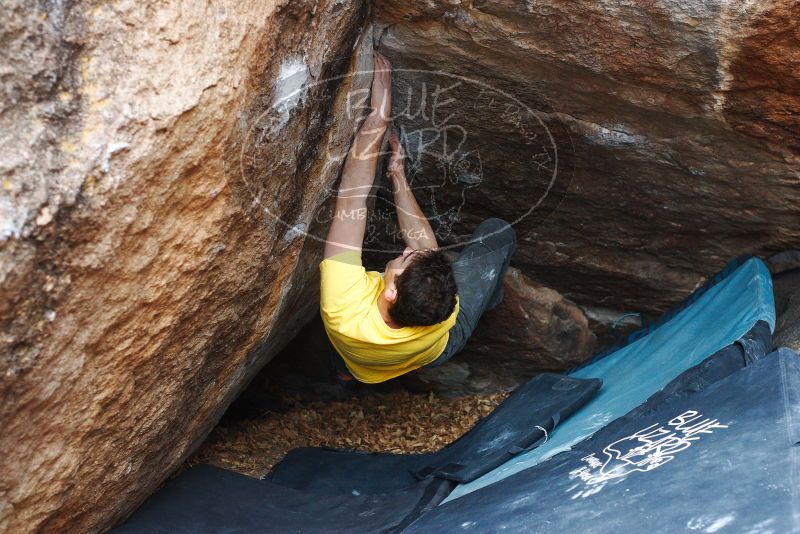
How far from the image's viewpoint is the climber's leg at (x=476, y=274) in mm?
3383

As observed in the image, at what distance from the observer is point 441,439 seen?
3861mm

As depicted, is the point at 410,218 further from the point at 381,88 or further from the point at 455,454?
the point at 455,454

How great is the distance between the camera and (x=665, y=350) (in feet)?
11.1

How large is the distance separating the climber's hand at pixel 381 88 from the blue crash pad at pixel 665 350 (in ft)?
4.24

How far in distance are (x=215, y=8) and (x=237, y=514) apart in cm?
166

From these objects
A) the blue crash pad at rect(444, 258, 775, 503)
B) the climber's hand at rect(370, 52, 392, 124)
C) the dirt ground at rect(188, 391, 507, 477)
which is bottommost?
the dirt ground at rect(188, 391, 507, 477)

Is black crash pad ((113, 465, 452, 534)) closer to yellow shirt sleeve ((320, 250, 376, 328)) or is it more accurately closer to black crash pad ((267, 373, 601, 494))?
black crash pad ((267, 373, 601, 494))

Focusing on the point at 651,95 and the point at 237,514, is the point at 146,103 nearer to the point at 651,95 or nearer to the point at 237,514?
the point at 237,514

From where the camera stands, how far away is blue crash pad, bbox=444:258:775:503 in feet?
9.63

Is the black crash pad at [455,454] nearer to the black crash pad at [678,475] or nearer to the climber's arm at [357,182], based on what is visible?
the black crash pad at [678,475]

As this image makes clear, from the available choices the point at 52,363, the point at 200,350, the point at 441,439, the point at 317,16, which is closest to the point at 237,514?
the point at 200,350

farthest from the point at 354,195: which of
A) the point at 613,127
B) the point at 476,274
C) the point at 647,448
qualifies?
the point at 647,448

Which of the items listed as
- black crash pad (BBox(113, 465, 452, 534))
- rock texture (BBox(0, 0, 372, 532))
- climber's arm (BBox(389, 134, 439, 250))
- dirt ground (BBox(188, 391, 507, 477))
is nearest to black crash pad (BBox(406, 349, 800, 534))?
black crash pad (BBox(113, 465, 452, 534))

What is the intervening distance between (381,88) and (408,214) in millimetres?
572
